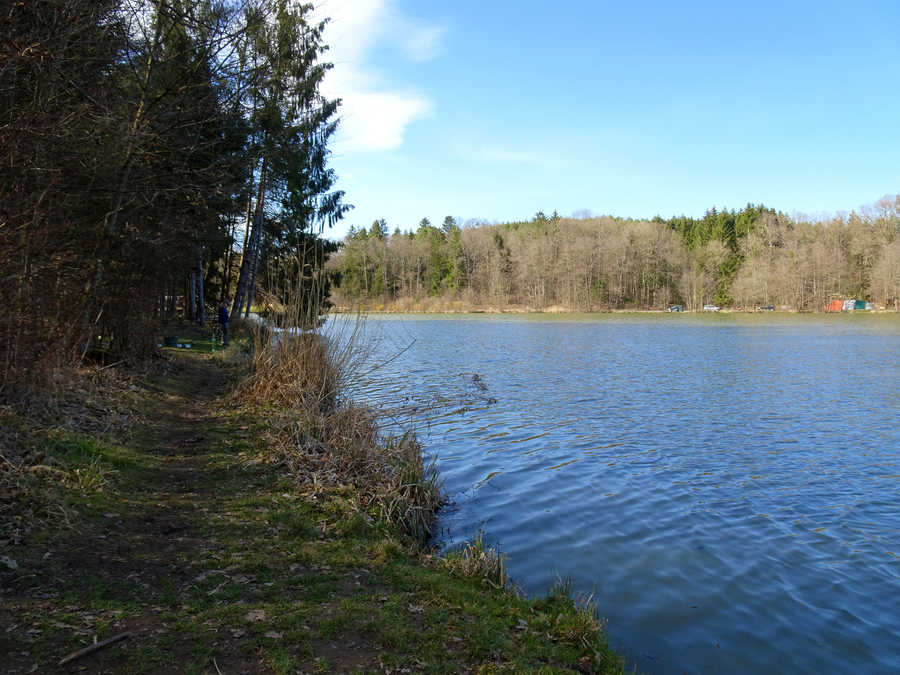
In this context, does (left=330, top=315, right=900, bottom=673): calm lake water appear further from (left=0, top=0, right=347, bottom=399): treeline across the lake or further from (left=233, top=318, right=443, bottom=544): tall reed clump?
(left=0, top=0, right=347, bottom=399): treeline across the lake

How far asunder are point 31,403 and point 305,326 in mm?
4794

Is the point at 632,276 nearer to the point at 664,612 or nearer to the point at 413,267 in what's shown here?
the point at 413,267

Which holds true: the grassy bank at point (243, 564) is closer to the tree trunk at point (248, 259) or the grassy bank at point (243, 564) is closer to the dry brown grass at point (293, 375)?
the dry brown grass at point (293, 375)

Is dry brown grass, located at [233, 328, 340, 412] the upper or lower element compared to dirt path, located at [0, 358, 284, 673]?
upper

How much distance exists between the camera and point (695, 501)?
8.49m

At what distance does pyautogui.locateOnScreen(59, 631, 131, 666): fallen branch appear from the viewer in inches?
125

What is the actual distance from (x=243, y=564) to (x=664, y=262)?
9483 cm

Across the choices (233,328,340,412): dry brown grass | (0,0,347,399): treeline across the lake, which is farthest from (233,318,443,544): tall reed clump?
(0,0,347,399): treeline across the lake

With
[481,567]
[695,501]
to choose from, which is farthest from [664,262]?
[481,567]

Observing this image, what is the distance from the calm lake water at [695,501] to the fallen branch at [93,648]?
12.0 feet

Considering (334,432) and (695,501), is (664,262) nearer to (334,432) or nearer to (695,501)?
(695,501)

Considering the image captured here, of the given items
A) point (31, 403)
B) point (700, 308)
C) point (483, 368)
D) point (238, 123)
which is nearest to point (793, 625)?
point (31, 403)

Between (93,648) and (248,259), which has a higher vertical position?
(248,259)

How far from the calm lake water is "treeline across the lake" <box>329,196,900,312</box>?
61.0 m
